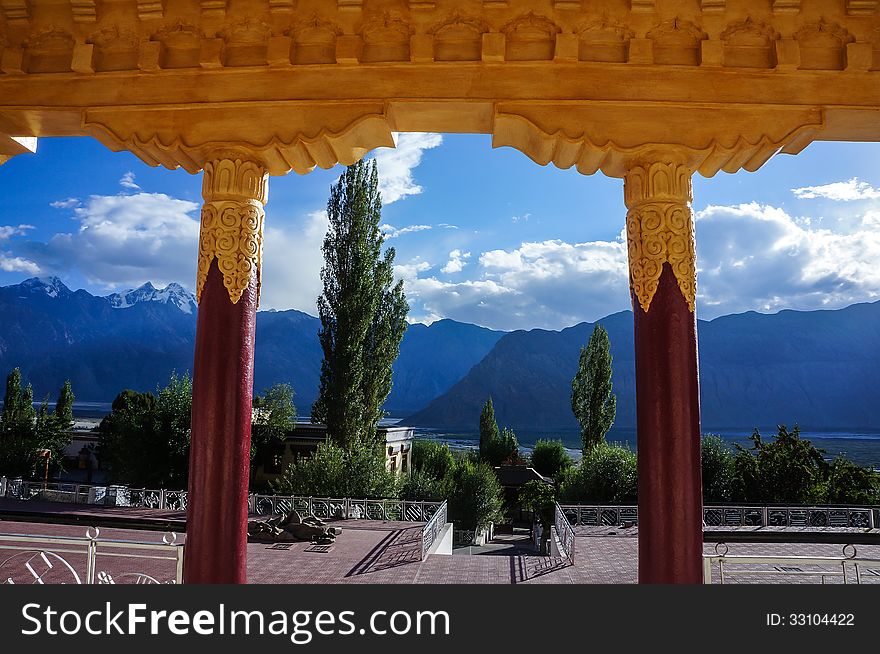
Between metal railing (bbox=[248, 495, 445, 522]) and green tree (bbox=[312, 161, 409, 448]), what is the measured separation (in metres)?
3.56

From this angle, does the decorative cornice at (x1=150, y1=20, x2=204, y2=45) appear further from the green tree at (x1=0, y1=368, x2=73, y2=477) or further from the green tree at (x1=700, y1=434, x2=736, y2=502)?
the green tree at (x1=0, y1=368, x2=73, y2=477)

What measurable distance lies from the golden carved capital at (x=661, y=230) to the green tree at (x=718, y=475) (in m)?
14.0

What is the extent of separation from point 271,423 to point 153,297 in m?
118

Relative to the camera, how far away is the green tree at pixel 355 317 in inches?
657

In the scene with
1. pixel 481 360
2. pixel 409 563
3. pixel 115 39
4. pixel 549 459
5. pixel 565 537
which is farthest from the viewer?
pixel 481 360

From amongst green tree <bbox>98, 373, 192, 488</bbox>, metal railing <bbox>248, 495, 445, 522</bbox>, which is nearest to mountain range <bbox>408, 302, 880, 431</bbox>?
green tree <bbox>98, 373, 192, 488</bbox>

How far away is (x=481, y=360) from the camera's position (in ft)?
354

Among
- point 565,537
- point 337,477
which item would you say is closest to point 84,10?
point 565,537

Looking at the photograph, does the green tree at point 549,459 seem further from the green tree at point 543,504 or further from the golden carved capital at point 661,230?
the golden carved capital at point 661,230

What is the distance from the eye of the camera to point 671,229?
2.97 meters

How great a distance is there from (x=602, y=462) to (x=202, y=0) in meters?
14.4

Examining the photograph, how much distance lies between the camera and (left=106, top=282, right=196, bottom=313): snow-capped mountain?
401 feet

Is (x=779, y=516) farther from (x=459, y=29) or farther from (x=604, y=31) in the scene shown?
(x=459, y=29)

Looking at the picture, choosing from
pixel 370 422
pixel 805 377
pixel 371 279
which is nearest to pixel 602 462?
pixel 370 422
